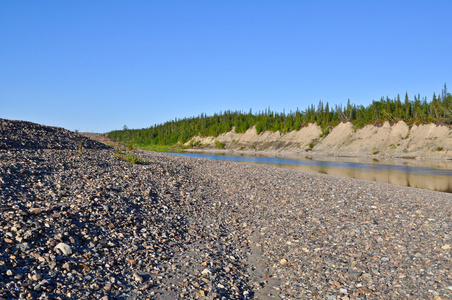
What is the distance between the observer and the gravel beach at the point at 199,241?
7729mm

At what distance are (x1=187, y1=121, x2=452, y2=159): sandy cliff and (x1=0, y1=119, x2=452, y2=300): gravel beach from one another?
80.1m

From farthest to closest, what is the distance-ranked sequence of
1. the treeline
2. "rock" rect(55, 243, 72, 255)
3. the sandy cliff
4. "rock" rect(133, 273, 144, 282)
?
the treeline
the sandy cliff
"rock" rect(55, 243, 72, 255)
"rock" rect(133, 273, 144, 282)

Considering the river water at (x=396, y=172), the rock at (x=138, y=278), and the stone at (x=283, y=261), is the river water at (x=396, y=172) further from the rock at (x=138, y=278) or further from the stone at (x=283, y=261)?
the rock at (x=138, y=278)

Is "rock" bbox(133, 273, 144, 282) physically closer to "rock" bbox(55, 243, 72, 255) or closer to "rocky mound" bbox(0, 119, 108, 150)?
"rock" bbox(55, 243, 72, 255)

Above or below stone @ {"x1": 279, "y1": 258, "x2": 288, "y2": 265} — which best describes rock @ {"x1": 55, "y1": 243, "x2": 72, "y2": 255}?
above

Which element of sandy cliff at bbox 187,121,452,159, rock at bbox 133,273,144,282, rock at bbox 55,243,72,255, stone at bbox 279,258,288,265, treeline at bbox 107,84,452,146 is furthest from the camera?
treeline at bbox 107,84,452,146

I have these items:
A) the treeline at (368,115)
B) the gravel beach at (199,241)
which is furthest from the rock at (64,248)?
the treeline at (368,115)

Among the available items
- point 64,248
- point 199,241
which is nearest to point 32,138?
point 64,248

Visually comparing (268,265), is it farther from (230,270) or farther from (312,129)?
(312,129)

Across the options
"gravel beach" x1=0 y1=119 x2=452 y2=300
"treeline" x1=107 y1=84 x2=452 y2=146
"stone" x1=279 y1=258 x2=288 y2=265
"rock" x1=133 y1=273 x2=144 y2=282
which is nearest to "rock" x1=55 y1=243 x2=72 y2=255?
"gravel beach" x1=0 y1=119 x2=452 y2=300

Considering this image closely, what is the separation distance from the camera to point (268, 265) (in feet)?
31.8

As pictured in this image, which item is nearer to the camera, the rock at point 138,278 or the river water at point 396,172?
the rock at point 138,278

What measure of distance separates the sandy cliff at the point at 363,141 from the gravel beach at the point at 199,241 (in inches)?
3152

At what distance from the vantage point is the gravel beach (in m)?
7.73
